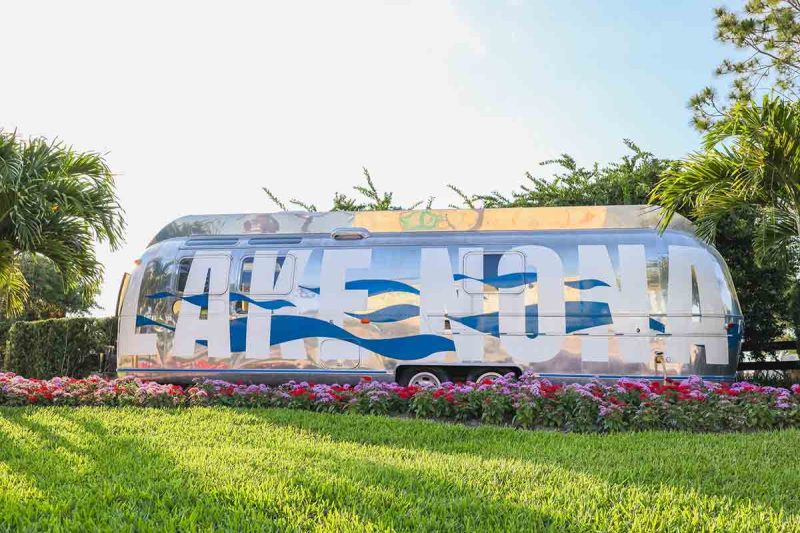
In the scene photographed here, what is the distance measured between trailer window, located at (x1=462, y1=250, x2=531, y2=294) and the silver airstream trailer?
2 centimetres

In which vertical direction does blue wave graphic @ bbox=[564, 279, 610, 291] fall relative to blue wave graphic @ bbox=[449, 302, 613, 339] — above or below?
above

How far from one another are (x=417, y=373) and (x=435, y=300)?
1073 mm

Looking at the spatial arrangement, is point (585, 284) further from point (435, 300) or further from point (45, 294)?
point (45, 294)

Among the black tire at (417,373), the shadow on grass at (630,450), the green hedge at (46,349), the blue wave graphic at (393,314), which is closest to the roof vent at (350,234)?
the blue wave graphic at (393,314)

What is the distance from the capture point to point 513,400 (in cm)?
732

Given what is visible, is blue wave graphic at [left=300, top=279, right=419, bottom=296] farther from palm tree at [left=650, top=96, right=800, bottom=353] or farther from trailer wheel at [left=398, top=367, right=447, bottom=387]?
palm tree at [left=650, top=96, right=800, bottom=353]

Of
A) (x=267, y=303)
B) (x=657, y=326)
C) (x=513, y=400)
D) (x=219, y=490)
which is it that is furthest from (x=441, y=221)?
(x=219, y=490)

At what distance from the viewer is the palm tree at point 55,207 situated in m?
8.78

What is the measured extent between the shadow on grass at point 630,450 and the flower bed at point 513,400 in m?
0.41

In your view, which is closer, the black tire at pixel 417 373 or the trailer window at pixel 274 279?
the black tire at pixel 417 373

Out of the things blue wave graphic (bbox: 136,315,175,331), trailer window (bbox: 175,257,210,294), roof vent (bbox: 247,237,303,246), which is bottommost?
blue wave graphic (bbox: 136,315,175,331)

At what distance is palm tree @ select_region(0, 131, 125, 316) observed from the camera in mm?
8781

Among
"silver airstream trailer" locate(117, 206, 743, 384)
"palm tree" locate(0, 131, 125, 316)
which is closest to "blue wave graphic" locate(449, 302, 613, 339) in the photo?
"silver airstream trailer" locate(117, 206, 743, 384)

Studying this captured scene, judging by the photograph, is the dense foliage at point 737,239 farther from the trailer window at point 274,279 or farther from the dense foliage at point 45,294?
the dense foliage at point 45,294
